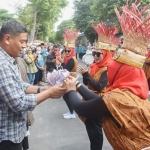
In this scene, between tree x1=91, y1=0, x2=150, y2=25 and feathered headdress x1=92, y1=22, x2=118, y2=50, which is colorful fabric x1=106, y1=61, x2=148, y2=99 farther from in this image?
tree x1=91, y1=0, x2=150, y2=25

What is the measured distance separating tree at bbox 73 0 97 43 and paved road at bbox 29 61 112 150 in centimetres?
2181

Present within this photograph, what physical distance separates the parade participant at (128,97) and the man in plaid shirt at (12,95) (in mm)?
529

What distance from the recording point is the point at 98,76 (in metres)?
3.58

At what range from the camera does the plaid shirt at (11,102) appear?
1.79 meters

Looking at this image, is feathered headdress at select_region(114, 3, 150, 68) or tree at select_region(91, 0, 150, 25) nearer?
feathered headdress at select_region(114, 3, 150, 68)

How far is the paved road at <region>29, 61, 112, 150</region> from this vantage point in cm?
399

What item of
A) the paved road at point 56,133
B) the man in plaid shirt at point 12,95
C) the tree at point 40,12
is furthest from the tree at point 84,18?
the man in plaid shirt at point 12,95

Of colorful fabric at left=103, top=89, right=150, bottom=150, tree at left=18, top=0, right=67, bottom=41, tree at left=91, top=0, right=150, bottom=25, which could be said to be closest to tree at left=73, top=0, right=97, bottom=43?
tree at left=18, top=0, right=67, bottom=41

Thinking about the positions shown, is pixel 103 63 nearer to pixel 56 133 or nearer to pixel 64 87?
pixel 64 87

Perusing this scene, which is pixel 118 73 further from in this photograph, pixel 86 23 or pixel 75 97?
pixel 86 23

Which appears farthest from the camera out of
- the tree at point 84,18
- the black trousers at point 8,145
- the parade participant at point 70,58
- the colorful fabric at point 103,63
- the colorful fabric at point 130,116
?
the tree at point 84,18

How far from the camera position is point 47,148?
393 centimetres

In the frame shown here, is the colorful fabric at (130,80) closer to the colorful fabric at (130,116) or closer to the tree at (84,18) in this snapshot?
the colorful fabric at (130,116)

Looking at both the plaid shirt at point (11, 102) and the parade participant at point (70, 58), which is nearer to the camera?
the plaid shirt at point (11, 102)
